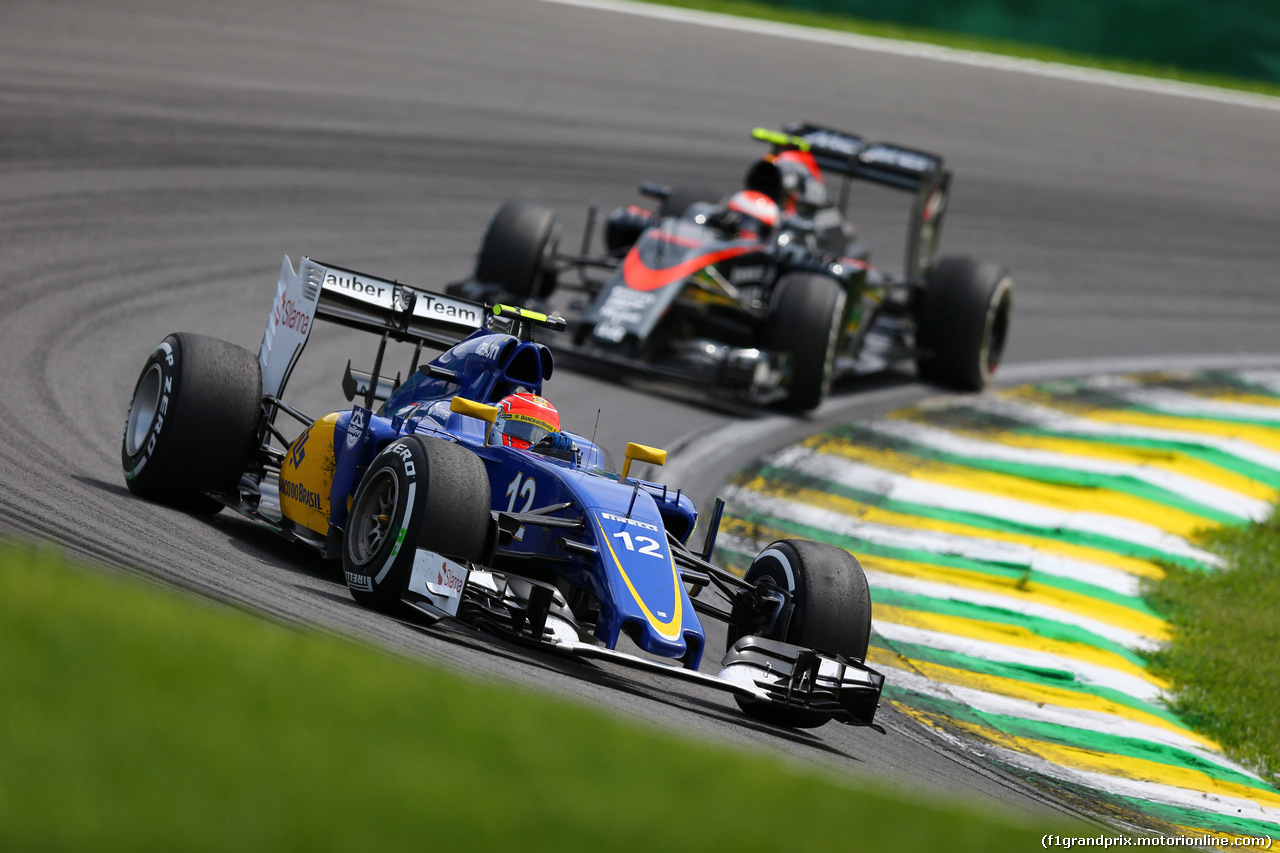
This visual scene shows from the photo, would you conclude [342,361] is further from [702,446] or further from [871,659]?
[871,659]

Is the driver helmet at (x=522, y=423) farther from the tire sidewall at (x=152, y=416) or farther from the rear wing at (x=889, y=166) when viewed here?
the rear wing at (x=889, y=166)

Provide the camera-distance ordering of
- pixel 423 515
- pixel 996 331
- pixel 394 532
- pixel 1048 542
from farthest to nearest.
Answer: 1. pixel 996 331
2. pixel 1048 542
3. pixel 394 532
4. pixel 423 515

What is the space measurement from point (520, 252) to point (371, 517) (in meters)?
7.02

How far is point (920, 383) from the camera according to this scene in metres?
15.8

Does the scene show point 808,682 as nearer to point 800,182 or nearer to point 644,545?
point 644,545

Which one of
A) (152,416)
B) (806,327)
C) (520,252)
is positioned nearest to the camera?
(152,416)

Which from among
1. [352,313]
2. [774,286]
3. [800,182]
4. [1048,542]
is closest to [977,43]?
[800,182]

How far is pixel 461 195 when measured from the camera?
1742 centimetres

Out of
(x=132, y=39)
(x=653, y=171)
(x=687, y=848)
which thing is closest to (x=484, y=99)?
(x=653, y=171)

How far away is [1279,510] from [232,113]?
12134 mm

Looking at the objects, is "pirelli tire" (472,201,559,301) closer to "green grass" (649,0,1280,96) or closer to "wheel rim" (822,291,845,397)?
"wheel rim" (822,291,845,397)

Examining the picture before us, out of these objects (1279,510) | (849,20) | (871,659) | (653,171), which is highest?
(849,20)

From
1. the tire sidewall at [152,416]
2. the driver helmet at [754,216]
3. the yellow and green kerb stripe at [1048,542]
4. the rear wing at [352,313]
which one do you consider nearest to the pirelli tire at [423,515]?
the tire sidewall at [152,416]

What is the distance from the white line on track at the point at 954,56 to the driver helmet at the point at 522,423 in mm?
18718
